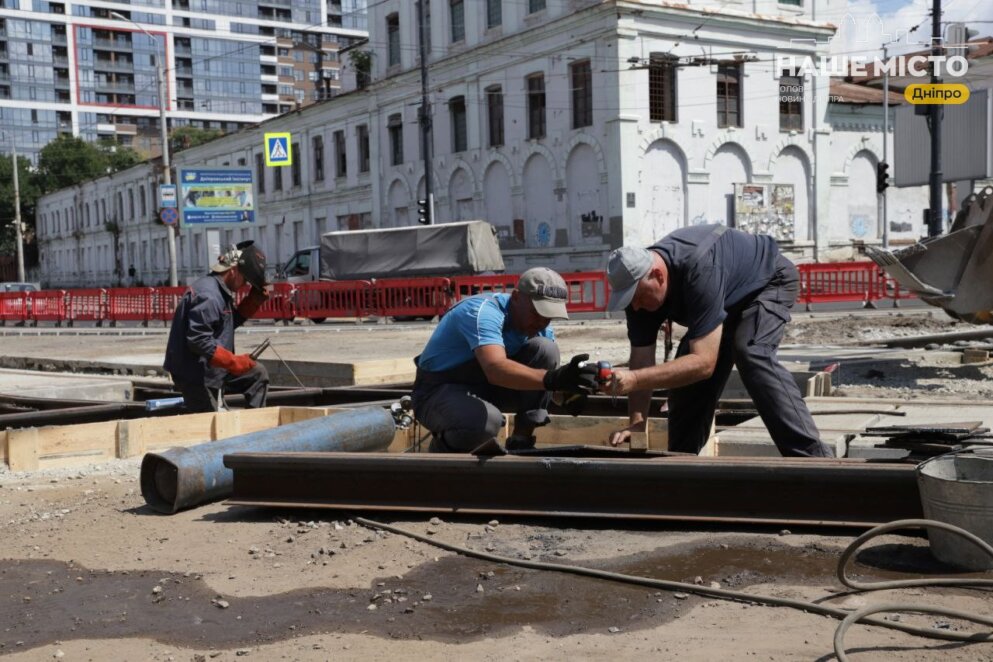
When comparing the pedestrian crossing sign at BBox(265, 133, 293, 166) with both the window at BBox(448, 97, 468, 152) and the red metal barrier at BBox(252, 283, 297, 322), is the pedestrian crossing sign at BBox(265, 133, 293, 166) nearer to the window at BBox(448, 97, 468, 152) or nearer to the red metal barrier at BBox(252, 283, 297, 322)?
the window at BBox(448, 97, 468, 152)

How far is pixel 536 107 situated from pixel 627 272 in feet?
106

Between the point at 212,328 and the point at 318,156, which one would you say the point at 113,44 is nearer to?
the point at 318,156

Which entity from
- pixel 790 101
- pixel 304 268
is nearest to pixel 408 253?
pixel 304 268

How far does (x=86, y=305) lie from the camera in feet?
108

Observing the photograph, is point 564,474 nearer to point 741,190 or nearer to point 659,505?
point 659,505

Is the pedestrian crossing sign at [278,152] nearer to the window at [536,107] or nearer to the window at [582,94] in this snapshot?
the window at [536,107]

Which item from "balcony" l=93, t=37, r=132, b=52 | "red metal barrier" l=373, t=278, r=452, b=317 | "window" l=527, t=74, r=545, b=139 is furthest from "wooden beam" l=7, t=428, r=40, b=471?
"balcony" l=93, t=37, r=132, b=52

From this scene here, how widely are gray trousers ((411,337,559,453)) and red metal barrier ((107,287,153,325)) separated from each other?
90.0ft

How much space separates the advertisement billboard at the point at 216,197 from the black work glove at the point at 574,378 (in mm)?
32893

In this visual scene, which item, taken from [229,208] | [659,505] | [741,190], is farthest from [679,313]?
[229,208]

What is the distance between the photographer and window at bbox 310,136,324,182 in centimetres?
4906

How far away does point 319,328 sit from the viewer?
26.3 meters

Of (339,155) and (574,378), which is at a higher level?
(339,155)

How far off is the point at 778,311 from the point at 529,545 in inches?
69.8
